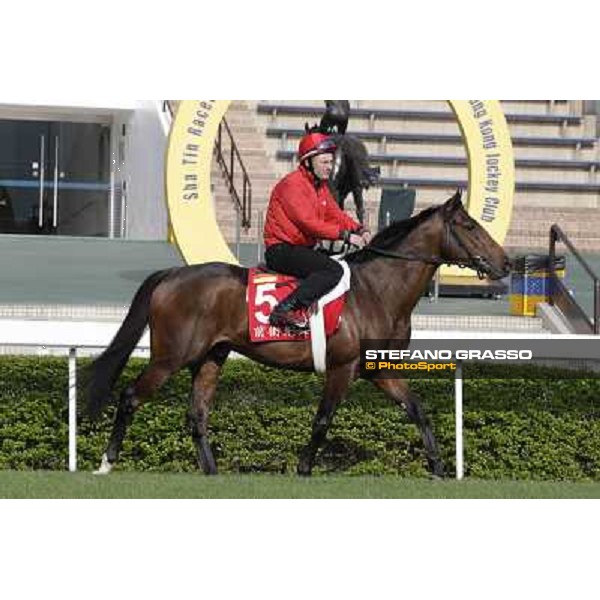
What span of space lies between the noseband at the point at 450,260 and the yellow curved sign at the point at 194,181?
4.16 m

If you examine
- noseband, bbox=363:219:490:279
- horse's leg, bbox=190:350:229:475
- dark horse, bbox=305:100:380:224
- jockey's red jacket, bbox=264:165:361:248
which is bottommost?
horse's leg, bbox=190:350:229:475

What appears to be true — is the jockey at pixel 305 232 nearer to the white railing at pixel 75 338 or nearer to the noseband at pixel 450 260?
the noseband at pixel 450 260

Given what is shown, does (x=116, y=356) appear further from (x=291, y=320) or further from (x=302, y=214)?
(x=302, y=214)

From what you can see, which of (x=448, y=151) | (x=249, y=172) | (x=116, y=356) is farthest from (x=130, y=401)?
(x=448, y=151)

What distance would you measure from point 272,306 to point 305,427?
132 centimetres

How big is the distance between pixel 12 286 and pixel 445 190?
693cm

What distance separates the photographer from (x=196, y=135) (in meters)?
12.7

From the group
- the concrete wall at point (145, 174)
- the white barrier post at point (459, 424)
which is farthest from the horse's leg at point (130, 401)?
the concrete wall at point (145, 174)

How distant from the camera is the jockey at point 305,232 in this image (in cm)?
812

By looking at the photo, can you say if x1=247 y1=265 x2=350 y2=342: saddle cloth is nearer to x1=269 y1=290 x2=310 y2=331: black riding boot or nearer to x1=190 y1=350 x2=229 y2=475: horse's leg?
x1=269 y1=290 x2=310 y2=331: black riding boot

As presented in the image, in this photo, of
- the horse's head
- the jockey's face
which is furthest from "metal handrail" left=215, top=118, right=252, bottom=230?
the jockey's face

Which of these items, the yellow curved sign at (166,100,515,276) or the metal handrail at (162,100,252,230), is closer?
the yellow curved sign at (166,100,515,276)

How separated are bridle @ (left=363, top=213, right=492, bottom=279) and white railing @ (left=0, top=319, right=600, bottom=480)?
0.92 meters

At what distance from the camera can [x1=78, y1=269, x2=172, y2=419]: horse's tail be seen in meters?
8.46
